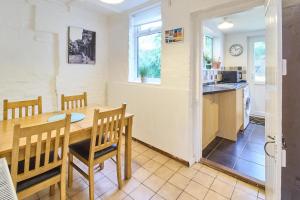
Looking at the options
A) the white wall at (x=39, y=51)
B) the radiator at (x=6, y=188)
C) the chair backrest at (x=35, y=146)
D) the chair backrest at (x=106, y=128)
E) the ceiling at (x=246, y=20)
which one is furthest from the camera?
the ceiling at (x=246, y=20)

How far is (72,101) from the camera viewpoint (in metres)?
2.40

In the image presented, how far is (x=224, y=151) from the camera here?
2.76m

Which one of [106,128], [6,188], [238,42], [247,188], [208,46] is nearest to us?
[6,188]

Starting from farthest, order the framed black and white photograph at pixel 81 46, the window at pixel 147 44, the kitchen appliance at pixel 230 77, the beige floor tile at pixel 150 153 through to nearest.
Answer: the kitchen appliance at pixel 230 77
the framed black and white photograph at pixel 81 46
the window at pixel 147 44
the beige floor tile at pixel 150 153

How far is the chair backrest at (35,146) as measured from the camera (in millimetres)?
1149

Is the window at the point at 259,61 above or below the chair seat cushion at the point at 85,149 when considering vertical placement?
above

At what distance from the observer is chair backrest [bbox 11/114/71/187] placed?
115 centimetres

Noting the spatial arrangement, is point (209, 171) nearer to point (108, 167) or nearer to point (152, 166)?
point (152, 166)

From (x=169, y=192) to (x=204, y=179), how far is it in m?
0.48

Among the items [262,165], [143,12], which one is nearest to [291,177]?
[262,165]

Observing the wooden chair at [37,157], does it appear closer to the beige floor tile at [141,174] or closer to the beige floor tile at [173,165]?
the beige floor tile at [141,174]

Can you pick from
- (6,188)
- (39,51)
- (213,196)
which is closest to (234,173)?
(213,196)

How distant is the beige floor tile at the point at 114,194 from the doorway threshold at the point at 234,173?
1.16m

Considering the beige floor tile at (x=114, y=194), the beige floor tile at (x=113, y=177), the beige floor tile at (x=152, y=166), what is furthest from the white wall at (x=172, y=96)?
the beige floor tile at (x=114, y=194)
